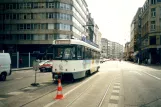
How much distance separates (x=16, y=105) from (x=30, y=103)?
Answer: 1.93 feet

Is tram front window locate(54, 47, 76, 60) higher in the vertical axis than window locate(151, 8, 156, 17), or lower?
lower

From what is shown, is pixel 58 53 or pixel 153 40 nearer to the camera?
pixel 58 53

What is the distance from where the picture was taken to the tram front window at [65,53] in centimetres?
1484

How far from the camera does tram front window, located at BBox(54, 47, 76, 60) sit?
48.7ft

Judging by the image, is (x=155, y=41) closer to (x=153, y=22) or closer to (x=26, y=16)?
(x=153, y=22)

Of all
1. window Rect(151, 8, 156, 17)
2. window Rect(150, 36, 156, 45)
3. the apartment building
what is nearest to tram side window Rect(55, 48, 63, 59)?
the apartment building

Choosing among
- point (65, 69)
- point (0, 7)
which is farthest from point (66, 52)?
point (0, 7)

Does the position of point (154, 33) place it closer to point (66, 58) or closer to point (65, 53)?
point (65, 53)

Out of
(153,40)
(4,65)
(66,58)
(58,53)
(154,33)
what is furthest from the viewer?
(154,33)

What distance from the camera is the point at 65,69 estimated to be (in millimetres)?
14547

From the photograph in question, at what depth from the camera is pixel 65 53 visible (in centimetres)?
1492

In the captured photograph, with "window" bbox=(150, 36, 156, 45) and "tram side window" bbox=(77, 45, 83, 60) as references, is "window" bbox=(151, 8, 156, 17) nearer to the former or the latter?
"window" bbox=(150, 36, 156, 45)

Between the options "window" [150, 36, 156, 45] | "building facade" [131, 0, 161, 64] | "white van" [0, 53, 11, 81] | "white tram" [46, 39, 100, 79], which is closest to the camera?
"white tram" [46, 39, 100, 79]

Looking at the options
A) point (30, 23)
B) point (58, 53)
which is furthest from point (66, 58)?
point (30, 23)
